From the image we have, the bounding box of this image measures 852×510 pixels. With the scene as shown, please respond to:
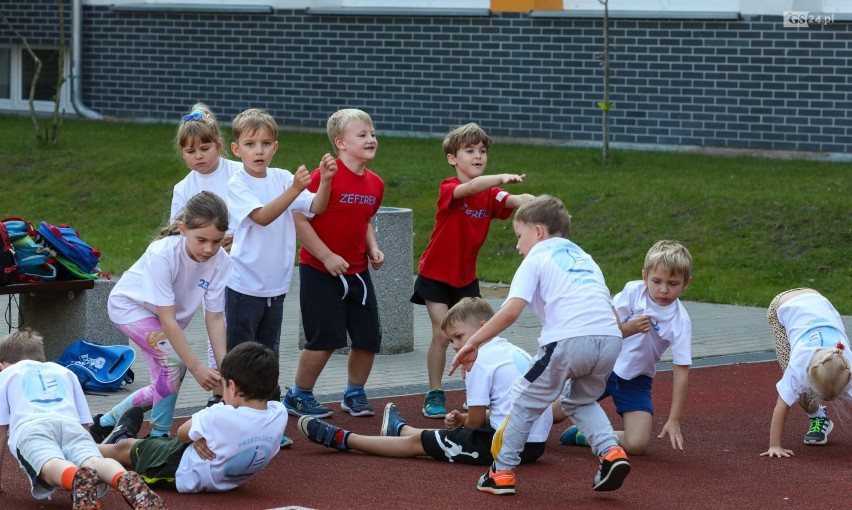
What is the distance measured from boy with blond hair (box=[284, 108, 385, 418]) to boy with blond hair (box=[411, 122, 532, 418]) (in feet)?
1.20

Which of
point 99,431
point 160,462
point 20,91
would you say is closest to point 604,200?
point 99,431

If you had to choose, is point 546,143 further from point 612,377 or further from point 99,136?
point 612,377

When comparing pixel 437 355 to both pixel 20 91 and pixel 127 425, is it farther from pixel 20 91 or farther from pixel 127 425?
pixel 20 91

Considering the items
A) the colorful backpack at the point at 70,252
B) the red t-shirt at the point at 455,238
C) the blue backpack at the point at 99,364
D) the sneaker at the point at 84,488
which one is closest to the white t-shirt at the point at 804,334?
the red t-shirt at the point at 455,238

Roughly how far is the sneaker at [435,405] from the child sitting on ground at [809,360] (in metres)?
1.85

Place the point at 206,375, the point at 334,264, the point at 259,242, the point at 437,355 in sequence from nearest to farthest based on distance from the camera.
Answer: the point at 206,375
the point at 259,242
the point at 334,264
the point at 437,355

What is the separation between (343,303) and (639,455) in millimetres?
1939

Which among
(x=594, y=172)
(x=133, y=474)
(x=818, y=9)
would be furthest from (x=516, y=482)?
(x=818, y=9)

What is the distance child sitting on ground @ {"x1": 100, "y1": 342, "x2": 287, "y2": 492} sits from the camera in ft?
18.9

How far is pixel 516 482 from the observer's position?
20.3 feet

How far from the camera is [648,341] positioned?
7.16m

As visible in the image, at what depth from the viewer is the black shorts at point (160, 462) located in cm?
594

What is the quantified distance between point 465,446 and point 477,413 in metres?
0.18

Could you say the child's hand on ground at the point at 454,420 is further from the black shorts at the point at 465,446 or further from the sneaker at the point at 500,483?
the sneaker at the point at 500,483
